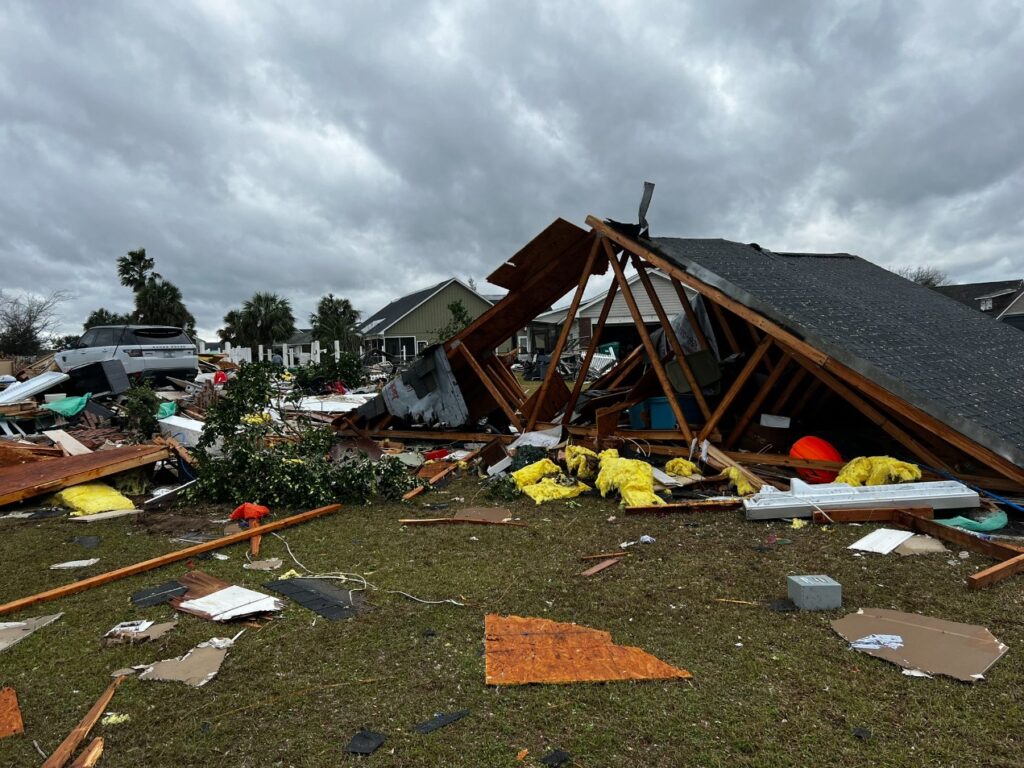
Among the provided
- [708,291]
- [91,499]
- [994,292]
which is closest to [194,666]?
[91,499]

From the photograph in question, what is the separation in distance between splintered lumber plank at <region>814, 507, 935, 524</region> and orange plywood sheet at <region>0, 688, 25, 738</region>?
224 inches

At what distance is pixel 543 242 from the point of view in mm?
8500

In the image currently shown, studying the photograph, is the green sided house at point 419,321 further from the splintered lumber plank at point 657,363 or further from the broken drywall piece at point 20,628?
the broken drywall piece at point 20,628

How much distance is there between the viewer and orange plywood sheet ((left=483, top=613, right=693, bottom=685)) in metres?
2.85

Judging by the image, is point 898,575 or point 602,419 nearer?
point 898,575

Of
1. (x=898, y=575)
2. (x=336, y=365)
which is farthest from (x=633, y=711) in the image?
(x=336, y=365)

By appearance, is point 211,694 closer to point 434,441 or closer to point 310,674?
point 310,674

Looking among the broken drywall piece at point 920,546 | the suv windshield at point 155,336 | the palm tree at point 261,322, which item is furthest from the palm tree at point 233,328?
the broken drywall piece at point 920,546

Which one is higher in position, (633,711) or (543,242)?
(543,242)

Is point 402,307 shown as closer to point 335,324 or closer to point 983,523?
point 335,324

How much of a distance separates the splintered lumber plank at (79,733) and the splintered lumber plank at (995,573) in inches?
194

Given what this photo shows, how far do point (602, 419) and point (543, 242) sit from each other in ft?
8.98

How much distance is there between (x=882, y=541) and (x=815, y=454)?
79.7 inches

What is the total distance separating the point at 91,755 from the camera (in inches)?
92.6
